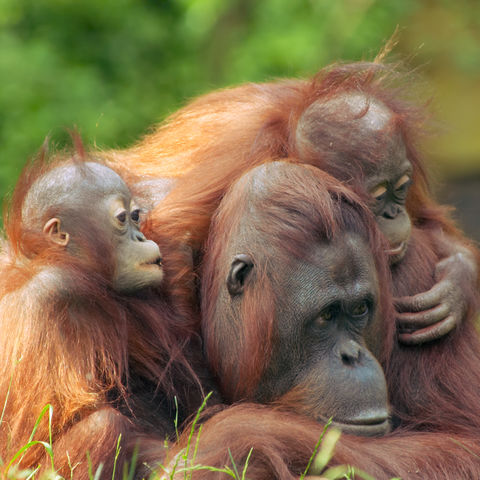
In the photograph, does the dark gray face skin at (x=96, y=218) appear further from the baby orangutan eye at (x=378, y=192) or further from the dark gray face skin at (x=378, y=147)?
the baby orangutan eye at (x=378, y=192)

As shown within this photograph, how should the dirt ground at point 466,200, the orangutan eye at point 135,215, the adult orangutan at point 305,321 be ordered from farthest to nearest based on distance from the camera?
the dirt ground at point 466,200 → the orangutan eye at point 135,215 → the adult orangutan at point 305,321

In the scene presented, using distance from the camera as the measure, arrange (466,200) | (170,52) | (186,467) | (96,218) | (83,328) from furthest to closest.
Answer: (466,200)
(170,52)
(96,218)
(83,328)
(186,467)

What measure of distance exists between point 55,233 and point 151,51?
7.02 metres

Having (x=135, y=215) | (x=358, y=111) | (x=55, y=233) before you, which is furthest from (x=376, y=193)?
(x=55, y=233)

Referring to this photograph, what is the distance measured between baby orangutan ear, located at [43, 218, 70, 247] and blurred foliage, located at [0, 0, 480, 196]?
17.1 ft

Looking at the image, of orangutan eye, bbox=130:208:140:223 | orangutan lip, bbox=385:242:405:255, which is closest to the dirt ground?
orangutan lip, bbox=385:242:405:255

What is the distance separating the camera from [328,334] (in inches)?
142

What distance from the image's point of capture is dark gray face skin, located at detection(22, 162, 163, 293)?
3.54 m

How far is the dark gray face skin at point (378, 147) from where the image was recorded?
402 cm

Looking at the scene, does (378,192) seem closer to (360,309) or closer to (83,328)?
(360,309)

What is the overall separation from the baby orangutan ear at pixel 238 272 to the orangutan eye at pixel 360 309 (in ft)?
1.31

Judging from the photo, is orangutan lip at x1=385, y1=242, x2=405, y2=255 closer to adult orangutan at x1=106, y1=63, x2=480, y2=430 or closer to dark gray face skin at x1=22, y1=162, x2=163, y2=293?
adult orangutan at x1=106, y1=63, x2=480, y2=430

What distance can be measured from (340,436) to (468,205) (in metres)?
7.49

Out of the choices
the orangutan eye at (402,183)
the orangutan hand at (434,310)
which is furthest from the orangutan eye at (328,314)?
the orangutan eye at (402,183)
